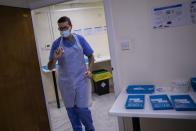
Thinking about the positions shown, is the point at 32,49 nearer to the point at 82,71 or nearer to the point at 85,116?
the point at 82,71

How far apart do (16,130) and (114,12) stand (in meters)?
1.69

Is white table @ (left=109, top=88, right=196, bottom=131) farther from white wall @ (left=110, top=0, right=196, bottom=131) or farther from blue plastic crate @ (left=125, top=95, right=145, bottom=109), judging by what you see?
white wall @ (left=110, top=0, right=196, bottom=131)

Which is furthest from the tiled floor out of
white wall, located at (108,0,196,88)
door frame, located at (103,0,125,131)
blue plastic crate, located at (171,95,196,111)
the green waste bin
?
blue plastic crate, located at (171,95,196,111)

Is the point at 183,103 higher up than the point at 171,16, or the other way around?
the point at 171,16

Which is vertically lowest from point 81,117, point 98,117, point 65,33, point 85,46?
point 98,117

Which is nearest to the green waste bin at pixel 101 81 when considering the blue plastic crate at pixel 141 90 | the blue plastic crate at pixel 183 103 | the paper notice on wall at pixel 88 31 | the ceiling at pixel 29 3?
the paper notice on wall at pixel 88 31

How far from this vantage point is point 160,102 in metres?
1.25

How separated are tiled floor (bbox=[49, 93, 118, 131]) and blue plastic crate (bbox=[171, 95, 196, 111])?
1.21 metres

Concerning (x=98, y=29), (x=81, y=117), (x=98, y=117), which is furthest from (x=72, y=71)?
(x=98, y=29)

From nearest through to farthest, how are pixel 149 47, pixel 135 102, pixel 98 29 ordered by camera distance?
pixel 135 102
pixel 149 47
pixel 98 29

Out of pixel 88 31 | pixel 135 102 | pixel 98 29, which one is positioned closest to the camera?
pixel 135 102

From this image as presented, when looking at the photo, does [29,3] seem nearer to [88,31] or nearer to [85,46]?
[85,46]

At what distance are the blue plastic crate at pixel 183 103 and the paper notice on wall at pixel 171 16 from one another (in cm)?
65

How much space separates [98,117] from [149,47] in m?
1.53
